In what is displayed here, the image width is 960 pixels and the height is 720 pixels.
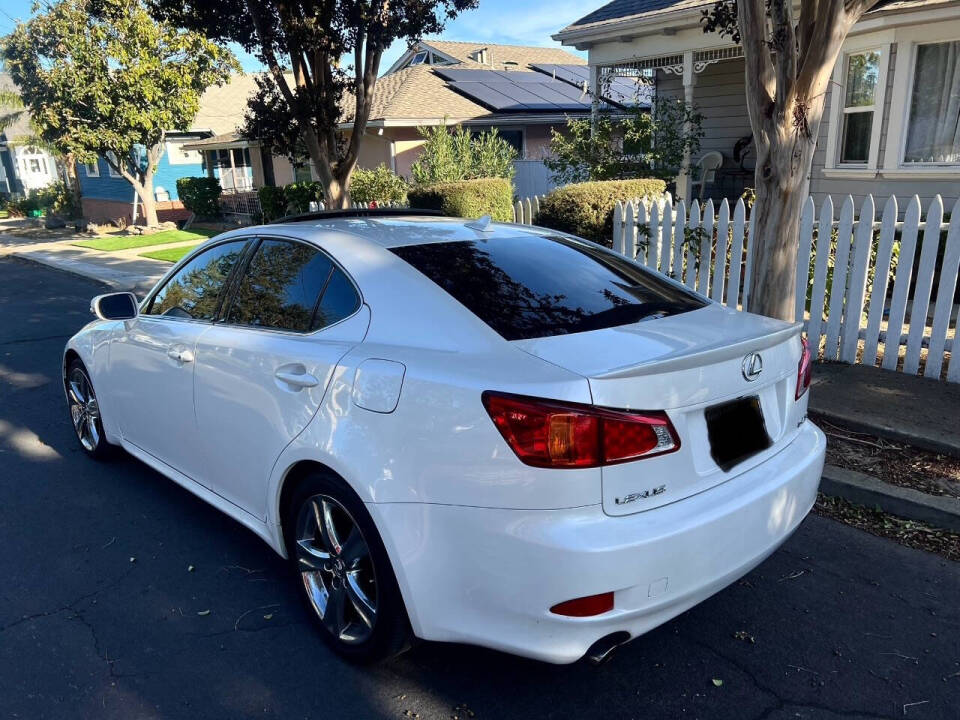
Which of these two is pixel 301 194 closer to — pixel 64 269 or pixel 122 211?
pixel 64 269

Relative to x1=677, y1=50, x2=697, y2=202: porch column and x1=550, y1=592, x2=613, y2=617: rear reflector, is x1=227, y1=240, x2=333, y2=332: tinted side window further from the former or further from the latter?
x1=677, y1=50, x2=697, y2=202: porch column

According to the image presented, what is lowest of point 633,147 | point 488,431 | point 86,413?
point 86,413

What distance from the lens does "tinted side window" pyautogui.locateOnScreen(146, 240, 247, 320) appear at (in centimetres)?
365

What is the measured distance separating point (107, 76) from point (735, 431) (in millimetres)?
22440

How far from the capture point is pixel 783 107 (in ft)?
15.3

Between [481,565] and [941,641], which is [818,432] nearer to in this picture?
[941,641]

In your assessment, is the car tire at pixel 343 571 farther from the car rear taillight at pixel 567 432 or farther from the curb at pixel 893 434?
the curb at pixel 893 434

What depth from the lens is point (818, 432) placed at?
308 centimetres

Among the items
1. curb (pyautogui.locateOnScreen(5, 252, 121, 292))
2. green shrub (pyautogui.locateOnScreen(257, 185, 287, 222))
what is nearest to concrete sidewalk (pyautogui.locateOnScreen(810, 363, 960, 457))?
curb (pyautogui.locateOnScreen(5, 252, 121, 292))

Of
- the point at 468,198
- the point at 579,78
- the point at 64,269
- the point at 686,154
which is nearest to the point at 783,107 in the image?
the point at 468,198

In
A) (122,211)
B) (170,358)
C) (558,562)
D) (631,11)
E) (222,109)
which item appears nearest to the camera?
(558,562)

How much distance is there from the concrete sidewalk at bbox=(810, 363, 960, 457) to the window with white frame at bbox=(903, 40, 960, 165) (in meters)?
5.66

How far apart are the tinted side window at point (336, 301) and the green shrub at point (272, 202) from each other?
17.0m

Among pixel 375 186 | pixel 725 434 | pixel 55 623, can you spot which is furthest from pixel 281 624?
pixel 375 186
